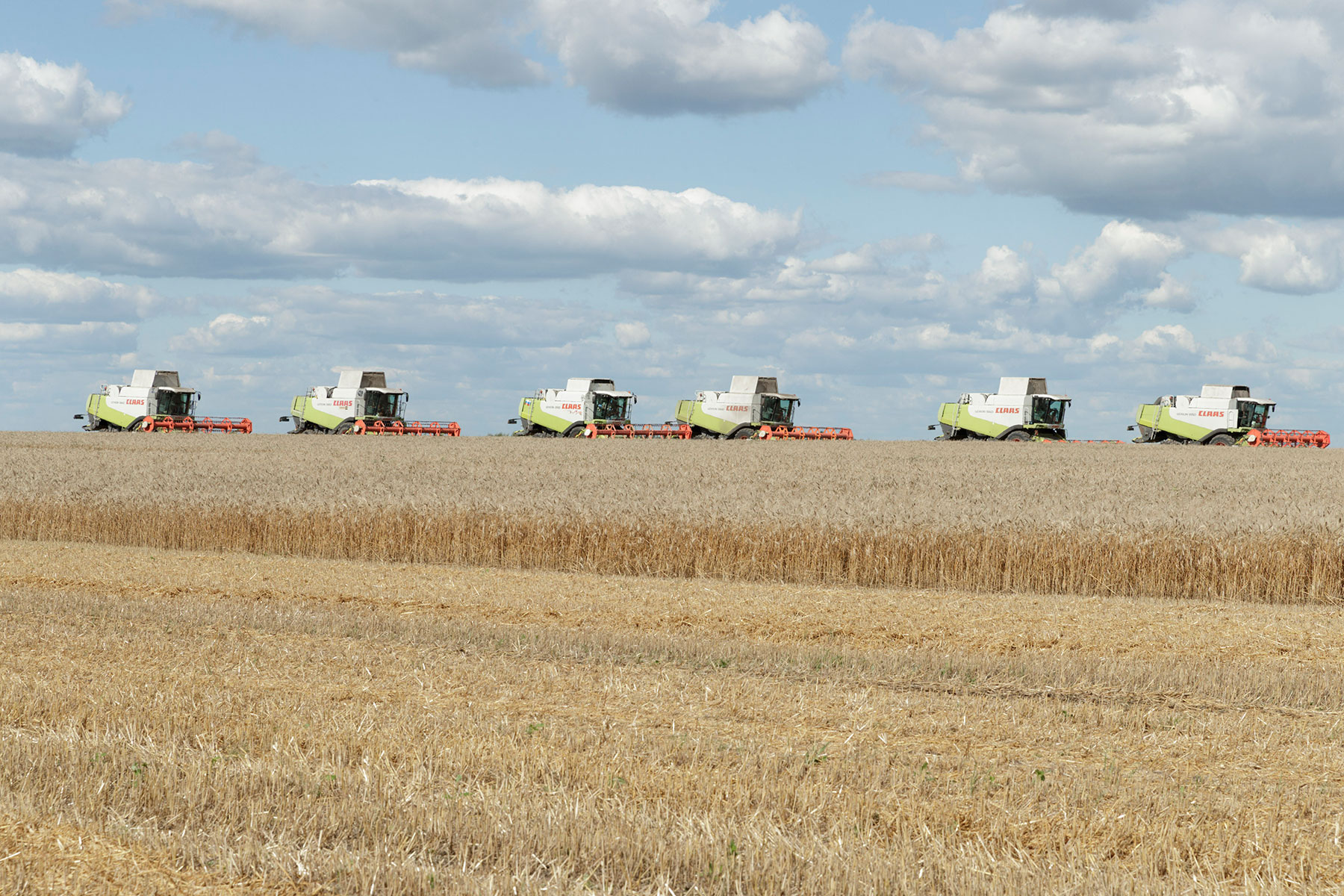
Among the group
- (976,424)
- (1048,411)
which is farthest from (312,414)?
(1048,411)

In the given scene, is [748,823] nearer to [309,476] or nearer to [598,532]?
[598,532]

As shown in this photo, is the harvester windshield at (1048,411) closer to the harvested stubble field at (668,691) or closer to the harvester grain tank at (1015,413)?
the harvester grain tank at (1015,413)

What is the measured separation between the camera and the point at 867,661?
10.5m

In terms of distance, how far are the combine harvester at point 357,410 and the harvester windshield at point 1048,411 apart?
26922 mm

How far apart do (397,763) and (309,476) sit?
20.1m

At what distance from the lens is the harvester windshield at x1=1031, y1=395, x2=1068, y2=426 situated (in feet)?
170

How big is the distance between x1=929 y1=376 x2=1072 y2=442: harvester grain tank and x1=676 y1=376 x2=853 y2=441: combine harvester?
18.2 ft

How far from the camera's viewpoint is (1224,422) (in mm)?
52188

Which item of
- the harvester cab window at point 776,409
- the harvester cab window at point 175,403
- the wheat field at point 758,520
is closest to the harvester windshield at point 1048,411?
the harvester cab window at point 776,409

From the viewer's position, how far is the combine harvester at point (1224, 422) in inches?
2048

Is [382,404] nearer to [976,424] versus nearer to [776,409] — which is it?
[776,409]

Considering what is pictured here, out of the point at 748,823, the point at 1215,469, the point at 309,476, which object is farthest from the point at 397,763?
the point at 1215,469

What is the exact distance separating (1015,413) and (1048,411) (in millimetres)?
1439

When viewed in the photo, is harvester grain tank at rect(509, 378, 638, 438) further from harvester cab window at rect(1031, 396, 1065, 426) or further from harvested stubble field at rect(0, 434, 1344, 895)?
harvested stubble field at rect(0, 434, 1344, 895)
